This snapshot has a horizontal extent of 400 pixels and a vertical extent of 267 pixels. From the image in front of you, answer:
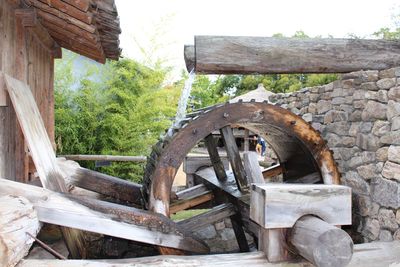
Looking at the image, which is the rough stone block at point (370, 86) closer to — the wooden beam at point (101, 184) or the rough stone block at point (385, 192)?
the rough stone block at point (385, 192)

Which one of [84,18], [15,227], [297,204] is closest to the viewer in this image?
[15,227]

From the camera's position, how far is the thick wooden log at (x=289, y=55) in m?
2.80

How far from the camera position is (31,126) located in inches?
94.9

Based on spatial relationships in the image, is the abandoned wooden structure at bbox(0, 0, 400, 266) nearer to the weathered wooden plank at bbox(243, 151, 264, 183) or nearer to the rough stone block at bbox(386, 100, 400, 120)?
the weathered wooden plank at bbox(243, 151, 264, 183)

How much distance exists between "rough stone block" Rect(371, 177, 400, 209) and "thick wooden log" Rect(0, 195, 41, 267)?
256 centimetres

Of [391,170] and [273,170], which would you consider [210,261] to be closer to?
[391,170]

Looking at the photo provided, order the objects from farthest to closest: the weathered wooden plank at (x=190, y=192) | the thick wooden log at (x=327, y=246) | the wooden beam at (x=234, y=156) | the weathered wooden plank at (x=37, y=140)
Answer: the weathered wooden plank at (x=190, y=192)
the wooden beam at (x=234, y=156)
the weathered wooden plank at (x=37, y=140)
the thick wooden log at (x=327, y=246)

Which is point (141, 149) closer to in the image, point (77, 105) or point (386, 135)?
point (77, 105)

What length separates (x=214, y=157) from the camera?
394cm

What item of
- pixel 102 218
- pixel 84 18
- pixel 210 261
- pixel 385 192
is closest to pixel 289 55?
pixel 385 192

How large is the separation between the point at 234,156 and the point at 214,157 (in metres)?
0.49

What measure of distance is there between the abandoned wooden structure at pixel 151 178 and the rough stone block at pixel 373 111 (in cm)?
37

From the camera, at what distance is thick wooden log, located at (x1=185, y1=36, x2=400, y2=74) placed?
110 inches

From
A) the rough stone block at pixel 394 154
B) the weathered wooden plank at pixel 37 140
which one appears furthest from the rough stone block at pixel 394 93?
the weathered wooden plank at pixel 37 140
